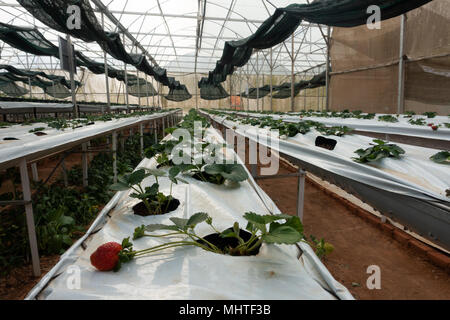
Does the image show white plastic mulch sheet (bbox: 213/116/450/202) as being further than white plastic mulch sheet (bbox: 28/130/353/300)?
Yes

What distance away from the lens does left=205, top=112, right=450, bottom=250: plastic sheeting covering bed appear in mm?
1322

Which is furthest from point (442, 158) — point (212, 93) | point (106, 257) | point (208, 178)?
point (212, 93)

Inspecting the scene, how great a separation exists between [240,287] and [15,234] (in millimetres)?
3264

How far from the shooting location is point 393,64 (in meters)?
7.79

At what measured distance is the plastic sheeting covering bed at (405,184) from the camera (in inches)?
52.1

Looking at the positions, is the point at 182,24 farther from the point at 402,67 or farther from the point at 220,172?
the point at 220,172

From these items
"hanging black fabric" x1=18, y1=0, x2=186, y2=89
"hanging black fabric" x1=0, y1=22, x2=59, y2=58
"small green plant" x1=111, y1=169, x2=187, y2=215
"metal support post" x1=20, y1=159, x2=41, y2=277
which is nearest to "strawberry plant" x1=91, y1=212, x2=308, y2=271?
"small green plant" x1=111, y1=169, x2=187, y2=215

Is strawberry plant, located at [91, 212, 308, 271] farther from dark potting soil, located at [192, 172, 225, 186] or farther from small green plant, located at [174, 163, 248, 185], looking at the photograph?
dark potting soil, located at [192, 172, 225, 186]

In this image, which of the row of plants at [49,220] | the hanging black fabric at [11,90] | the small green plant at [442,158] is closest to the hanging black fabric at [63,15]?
the row of plants at [49,220]

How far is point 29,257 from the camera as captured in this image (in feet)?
9.24

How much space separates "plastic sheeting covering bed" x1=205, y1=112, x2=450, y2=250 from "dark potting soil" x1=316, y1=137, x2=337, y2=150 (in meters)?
0.28

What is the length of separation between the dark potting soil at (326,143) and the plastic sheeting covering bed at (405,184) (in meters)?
0.28

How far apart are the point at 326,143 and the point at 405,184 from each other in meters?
1.49
